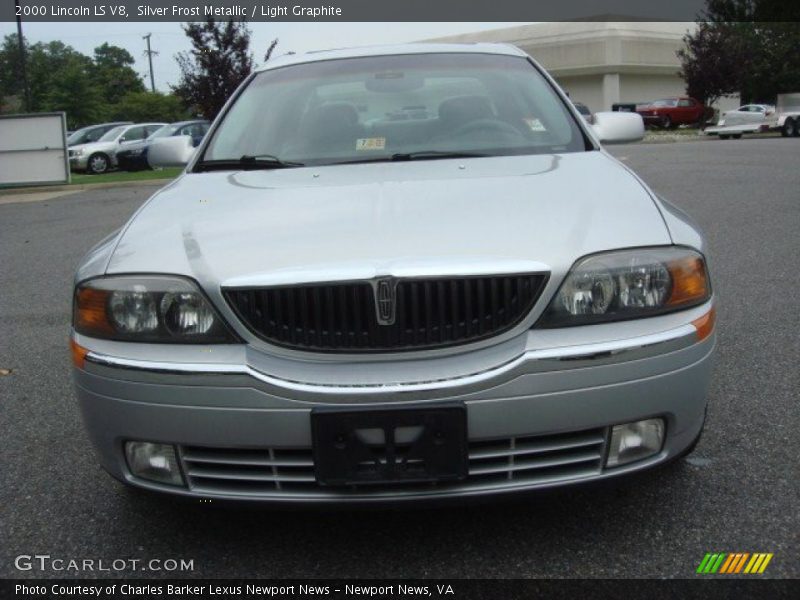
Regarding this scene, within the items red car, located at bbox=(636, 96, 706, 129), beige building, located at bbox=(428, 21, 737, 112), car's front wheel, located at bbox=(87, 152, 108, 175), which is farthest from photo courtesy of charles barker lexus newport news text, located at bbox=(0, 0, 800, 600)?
beige building, located at bbox=(428, 21, 737, 112)

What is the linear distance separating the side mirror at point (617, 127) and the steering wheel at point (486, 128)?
0.72m

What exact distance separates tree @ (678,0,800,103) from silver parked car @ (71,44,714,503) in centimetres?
4472

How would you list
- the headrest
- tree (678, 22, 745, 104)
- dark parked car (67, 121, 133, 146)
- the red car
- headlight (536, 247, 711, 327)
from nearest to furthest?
1. headlight (536, 247, 711, 327)
2. the headrest
3. dark parked car (67, 121, 133, 146)
4. the red car
5. tree (678, 22, 745, 104)

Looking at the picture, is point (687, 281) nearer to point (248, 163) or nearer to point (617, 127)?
point (248, 163)

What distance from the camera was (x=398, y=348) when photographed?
7.27 feet

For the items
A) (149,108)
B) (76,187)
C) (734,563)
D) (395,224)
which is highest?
(149,108)

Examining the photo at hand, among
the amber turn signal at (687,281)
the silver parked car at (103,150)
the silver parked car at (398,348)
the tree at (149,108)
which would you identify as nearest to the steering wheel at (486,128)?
the silver parked car at (398,348)

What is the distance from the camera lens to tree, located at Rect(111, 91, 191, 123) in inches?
2520

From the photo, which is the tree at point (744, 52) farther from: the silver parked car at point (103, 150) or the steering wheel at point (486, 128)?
the steering wheel at point (486, 128)

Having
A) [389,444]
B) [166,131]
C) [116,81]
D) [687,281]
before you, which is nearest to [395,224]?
[389,444]

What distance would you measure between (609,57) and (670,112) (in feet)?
39.7

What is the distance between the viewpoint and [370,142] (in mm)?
3385

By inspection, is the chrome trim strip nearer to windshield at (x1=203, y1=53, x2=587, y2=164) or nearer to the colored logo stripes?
the colored logo stripes

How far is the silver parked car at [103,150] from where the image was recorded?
22.9m
